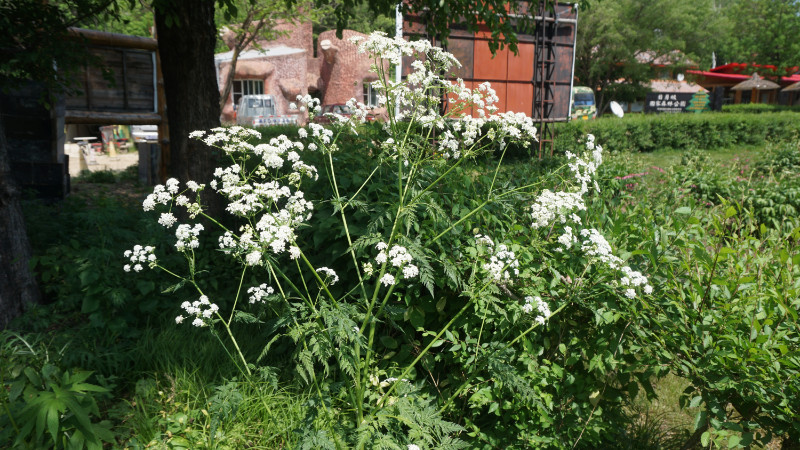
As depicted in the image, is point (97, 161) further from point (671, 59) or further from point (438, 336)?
point (671, 59)

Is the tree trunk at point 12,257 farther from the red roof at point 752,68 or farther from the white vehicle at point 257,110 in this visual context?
the red roof at point 752,68

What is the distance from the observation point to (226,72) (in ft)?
104

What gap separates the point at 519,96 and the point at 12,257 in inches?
552

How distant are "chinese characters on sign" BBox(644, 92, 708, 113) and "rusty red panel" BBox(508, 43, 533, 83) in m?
25.6

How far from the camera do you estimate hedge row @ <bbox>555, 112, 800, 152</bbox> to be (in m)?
18.4

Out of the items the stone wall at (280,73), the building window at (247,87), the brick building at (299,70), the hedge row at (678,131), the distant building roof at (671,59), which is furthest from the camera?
the distant building roof at (671,59)

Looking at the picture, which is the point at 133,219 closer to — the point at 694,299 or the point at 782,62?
the point at 694,299

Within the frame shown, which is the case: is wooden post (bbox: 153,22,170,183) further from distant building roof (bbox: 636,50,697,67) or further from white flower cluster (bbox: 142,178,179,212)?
distant building roof (bbox: 636,50,697,67)

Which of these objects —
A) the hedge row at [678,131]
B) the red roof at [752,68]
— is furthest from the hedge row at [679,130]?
the red roof at [752,68]

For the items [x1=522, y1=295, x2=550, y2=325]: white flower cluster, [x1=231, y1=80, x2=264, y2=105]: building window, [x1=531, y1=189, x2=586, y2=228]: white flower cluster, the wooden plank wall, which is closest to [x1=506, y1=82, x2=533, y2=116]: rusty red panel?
the wooden plank wall

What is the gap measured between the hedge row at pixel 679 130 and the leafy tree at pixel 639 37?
14.6 meters

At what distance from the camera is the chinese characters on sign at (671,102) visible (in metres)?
37.0

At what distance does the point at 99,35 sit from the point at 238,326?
630 centimetres

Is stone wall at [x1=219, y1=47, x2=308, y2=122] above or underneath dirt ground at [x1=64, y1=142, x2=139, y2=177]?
above
